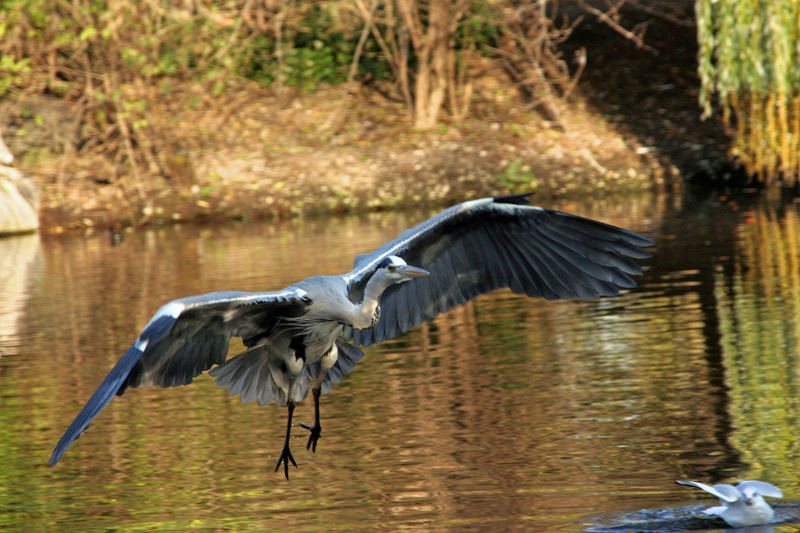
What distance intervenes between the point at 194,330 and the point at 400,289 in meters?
1.54

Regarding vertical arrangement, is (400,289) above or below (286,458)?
above

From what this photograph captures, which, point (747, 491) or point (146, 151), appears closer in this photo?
point (747, 491)

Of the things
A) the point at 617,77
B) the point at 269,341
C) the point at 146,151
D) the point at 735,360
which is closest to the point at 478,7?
the point at 617,77

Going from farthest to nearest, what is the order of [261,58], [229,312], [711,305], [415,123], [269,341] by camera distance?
[261,58] → [415,123] → [711,305] → [269,341] → [229,312]

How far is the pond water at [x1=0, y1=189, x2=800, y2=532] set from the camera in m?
6.12

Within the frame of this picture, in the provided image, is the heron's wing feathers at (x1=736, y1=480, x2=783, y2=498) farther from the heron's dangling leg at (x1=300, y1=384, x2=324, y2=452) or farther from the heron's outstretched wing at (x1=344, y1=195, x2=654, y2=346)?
the heron's dangling leg at (x1=300, y1=384, x2=324, y2=452)

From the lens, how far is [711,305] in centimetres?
1093

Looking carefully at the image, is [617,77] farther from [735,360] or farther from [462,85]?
[735,360]

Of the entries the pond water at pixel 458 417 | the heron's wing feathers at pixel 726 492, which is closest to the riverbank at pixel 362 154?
the pond water at pixel 458 417

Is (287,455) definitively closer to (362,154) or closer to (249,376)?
(249,376)

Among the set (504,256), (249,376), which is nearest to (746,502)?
(504,256)

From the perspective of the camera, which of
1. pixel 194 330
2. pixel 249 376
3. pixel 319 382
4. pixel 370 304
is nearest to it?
pixel 194 330

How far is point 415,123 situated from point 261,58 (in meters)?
4.05

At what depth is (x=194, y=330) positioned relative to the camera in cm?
593
